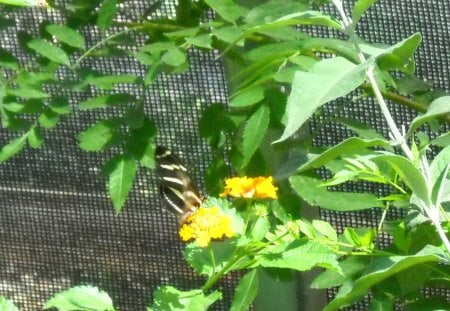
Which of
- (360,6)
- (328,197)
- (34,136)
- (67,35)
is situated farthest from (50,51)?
(360,6)

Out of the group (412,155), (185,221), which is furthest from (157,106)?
(412,155)

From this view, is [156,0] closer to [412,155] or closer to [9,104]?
[9,104]

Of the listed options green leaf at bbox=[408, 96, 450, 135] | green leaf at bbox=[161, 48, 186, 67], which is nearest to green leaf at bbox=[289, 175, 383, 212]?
green leaf at bbox=[161, 48, 186, 67]

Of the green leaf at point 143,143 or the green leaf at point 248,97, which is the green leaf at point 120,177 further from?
the green leaf at point 248,97

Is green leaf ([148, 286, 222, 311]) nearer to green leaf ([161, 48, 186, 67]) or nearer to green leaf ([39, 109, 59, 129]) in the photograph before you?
green leaf ([161, 48, 186, 67])

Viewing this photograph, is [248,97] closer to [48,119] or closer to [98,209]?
[48,119]

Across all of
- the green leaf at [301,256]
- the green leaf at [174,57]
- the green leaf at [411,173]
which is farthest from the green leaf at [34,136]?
the green leaf at [411,173]
